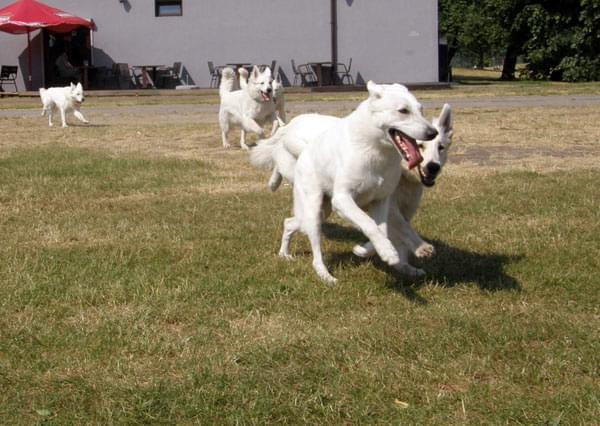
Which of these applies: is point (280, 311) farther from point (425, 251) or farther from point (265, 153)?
point (265, 153)

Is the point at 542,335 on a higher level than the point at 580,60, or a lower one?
lower

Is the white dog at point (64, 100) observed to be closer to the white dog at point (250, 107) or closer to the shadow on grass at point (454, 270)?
the white dog at point (250, 107)

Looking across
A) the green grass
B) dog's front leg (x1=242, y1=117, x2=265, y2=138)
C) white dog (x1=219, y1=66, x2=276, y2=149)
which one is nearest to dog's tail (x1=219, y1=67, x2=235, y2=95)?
white dog (x1=219, y1=66, x2=276, y2=149)

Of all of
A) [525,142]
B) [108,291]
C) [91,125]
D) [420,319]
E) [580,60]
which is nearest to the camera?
[420,319]

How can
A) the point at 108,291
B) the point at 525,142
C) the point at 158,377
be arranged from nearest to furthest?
the point at 158,377
the point at 108,291
the point at 525,142

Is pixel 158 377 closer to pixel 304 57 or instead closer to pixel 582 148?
pixel 582 148

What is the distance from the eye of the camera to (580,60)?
118 feet

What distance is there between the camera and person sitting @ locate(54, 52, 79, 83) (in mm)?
30031

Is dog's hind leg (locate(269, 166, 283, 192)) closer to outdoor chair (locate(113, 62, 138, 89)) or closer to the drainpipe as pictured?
the drainpipe

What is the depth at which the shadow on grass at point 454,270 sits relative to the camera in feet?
15.9

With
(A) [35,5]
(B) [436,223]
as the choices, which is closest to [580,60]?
(A) [35,5]

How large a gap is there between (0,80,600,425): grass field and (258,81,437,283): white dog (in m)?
0.38

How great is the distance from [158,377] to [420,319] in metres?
1.44

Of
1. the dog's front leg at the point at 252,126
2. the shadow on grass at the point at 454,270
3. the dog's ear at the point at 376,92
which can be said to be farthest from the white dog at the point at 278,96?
the dog's ear at the point at 376,92
